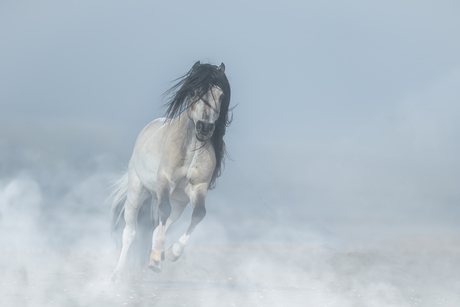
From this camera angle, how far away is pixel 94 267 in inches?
460

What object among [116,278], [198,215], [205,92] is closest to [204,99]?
[205,92]

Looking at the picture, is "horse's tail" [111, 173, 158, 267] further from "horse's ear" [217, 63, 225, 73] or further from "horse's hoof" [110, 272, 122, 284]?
"horse's ear" [217, 63, 225, 73]

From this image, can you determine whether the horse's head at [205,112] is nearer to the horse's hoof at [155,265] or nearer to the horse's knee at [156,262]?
the horse's knee at [156,262]

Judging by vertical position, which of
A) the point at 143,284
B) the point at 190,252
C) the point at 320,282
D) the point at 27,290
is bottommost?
the point at 27,290

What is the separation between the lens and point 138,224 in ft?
32.2

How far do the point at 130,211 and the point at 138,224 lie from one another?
0.46 m

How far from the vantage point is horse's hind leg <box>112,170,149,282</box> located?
9.07 metres

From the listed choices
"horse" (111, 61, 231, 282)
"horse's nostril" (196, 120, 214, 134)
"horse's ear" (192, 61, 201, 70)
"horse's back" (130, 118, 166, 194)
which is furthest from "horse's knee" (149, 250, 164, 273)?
"horse's ear" (192, 61, 201, 70)

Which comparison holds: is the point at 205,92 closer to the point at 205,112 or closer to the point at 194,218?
Result: the point at 205,112

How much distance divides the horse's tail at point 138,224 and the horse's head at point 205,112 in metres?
3.34

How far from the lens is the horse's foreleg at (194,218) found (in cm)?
678

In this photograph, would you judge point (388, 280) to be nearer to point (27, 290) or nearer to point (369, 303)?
point (369, 303)

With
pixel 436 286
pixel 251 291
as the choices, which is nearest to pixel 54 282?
pixel 251 291

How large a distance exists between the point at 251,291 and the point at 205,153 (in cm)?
371
